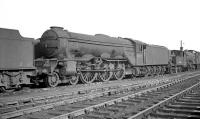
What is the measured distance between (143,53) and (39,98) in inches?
629

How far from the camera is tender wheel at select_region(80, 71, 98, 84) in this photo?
15938 mm

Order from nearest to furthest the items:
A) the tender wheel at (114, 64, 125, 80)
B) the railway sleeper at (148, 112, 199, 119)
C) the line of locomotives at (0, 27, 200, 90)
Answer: the railway sleeper at (148, 112, 199, 119) < the line of locomotives at (0, 27, 200, 90) < the tender wheel at (114, 64, 125, 80)

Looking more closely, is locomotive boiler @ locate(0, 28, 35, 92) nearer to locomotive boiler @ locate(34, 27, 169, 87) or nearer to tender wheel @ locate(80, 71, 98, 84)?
locomotive boiler @ locate(34, 27, 169, 87)

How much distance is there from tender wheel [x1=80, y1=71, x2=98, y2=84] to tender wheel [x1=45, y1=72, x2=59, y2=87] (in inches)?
82.4

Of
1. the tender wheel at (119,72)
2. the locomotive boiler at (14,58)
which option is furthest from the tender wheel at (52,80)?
the tender wheel at (119,72)

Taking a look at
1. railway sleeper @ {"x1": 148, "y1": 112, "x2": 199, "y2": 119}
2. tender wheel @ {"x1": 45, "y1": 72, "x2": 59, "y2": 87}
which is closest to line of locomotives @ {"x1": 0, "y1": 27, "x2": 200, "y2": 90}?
tender wheel @ {"x1": 45, "y1": 72, "x2": 59, "y2": 87}

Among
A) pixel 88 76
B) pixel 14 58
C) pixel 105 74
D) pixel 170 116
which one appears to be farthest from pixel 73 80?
pixel 170 116

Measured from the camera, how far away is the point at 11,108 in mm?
7375

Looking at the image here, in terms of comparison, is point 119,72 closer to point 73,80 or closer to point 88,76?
point 88,76

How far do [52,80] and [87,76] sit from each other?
10.6 feet

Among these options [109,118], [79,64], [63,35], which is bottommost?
[109,118]

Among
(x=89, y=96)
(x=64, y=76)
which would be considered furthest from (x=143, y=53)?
(x=89, y=96)

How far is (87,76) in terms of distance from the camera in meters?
16.5

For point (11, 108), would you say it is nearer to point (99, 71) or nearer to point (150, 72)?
point (99, 71)
